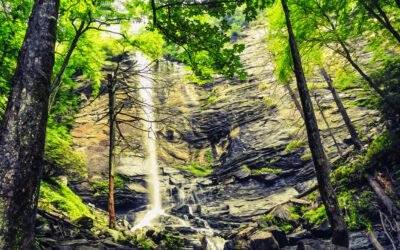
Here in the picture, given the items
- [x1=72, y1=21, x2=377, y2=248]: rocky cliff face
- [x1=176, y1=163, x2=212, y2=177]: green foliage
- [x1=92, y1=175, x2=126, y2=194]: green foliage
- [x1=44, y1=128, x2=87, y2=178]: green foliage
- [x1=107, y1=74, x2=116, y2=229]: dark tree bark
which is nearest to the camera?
[x1=107, y1=74, x2=116, y2=229]: dark tree bark

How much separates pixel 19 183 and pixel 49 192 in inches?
423

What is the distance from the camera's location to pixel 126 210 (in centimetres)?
2081

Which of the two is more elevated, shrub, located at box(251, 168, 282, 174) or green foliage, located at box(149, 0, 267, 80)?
shrub, located at box(251, 168, 282, 174)

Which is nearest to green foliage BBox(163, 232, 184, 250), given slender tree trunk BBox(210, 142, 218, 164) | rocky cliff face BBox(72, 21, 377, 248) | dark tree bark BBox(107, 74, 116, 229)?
dark tree bark BBox(107, 74, 116, 229)

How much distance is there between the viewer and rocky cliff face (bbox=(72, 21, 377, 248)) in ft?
63.8

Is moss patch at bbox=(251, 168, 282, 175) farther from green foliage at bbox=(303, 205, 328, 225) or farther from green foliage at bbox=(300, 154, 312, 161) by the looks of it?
green foliage at bbox=(303, 205, 328, 225)

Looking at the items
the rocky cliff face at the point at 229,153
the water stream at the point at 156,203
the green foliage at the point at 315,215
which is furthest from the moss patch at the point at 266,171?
the green foliage at the point at 315,215

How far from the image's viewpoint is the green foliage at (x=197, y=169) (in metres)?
25.2

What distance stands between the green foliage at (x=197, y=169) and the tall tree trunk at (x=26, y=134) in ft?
72.0

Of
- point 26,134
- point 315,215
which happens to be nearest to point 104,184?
point 315,215

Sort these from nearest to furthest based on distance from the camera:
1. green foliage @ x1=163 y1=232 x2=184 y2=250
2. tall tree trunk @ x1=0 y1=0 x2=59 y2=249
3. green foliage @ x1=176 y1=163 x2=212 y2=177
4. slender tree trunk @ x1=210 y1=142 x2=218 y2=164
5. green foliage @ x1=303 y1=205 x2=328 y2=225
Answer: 1. tall tree trunk @ x1=0 y1=0 x2=59 y2=249
2. green foliage @ x1=163 y1=232 x2=184 y2=250
3. green foliage @ x1=303 y1=205 x2=328 y2=225
4. green foliage @ x1=176 y1=163 x2=212 y2=177
5. slender tree trunk @ x1=210 y1=142 x2=218 y2=164

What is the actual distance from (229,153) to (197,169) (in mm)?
3222

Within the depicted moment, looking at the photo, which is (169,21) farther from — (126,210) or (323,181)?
(126,210)

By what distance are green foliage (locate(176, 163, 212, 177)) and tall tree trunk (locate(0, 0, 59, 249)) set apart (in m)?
21.9
